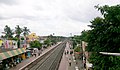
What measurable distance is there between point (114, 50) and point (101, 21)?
278 centimetres

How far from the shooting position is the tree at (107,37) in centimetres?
1584

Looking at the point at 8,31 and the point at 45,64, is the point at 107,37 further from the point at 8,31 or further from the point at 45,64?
the point at 8,31

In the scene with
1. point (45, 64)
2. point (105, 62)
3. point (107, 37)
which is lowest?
point (45, 64)

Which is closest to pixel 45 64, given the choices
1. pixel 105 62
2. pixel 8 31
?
pixel 105 62

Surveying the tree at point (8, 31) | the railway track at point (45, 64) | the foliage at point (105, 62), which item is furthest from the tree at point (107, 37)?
the tree at point (8, 31)

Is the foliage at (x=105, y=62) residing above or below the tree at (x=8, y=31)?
below

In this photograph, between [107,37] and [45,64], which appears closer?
[107,37]

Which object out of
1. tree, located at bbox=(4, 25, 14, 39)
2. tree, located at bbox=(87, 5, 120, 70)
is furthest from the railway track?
tree, located at bbox=(4, 25, 14, 39)

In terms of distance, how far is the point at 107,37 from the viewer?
16766 millimetres

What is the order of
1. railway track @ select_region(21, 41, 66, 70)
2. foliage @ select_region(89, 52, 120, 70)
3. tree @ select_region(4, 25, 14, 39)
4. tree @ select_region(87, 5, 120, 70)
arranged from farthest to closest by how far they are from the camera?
tree @ select_region(4, 25, 14, 39), railway track @ select_region(21, 41, 66, 70), tree @ select_region(87, 5, 120, 70), foliage @ select_region(89, 52, 120, 70)

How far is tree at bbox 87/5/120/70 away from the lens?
15839 mm

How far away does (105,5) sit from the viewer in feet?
56.2

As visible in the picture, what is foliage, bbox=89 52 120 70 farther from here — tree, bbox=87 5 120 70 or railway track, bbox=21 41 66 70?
railway track, bbox=21 41 66 70

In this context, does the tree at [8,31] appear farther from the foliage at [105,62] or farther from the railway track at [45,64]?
the foliage at [105,62]
